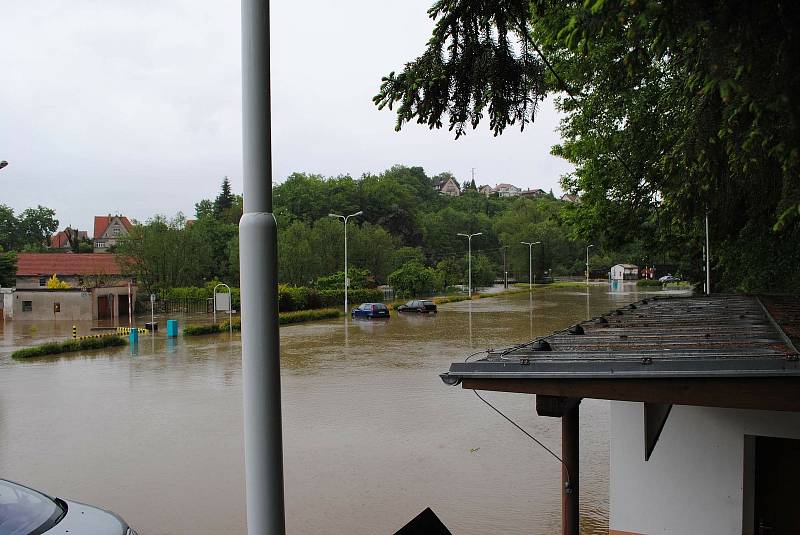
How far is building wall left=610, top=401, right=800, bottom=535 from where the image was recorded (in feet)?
21.1

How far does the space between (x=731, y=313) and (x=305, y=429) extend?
7951mm

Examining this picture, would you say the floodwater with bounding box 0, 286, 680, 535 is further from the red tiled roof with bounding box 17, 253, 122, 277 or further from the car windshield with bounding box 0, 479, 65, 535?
the red tiled roof with bounding box 17, 253, 122, 277

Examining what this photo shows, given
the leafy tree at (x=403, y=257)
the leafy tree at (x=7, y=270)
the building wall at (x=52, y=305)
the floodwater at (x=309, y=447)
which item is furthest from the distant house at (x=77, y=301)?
the leafy tree at (x=403, y=257)

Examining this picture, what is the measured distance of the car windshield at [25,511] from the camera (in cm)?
543

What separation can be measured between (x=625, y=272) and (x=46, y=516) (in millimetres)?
99988

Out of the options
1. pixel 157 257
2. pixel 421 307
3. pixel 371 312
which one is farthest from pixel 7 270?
pixel 421 307

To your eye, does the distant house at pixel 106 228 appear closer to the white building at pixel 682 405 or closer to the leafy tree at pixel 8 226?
the leafy tree at pixel 8 226

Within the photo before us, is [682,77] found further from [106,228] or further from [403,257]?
[106,228]

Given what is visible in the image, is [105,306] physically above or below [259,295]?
below

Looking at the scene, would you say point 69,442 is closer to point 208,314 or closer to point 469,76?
point 469,76

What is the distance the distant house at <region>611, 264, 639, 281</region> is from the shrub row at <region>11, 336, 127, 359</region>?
76.5 m

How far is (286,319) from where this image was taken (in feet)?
120

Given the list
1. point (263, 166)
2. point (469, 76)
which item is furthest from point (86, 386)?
point (263, 166)

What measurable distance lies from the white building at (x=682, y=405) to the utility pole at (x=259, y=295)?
1652 millimetres
